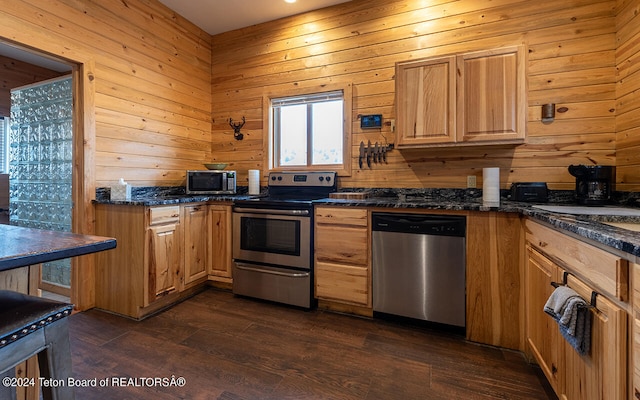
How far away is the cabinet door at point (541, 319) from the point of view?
142 cm

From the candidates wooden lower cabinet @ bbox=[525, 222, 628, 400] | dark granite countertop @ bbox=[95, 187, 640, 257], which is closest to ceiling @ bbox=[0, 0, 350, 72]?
dark granite countertop @ bbox=[95, 187, 640, 257]

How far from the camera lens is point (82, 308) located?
2508 mm

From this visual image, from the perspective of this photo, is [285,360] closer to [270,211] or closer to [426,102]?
[270,211]

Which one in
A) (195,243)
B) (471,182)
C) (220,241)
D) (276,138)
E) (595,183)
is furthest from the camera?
(276,138)

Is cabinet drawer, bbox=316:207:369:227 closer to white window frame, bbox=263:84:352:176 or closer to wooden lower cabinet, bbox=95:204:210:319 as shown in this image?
white window frame, bbox=263:84:352:176

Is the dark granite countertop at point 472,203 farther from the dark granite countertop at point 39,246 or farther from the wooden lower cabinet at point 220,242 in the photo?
the dark granite countertop at point 39,246

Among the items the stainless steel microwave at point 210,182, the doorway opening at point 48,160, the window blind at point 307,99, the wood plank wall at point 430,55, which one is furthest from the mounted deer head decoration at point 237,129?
the doorway opening at point 48,160

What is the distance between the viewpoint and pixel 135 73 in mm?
2891

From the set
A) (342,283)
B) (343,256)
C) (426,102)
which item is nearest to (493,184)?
(426,102)

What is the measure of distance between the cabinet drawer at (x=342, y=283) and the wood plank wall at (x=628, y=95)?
2.00m

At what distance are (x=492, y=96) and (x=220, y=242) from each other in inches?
108

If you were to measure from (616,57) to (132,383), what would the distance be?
13.0 ft

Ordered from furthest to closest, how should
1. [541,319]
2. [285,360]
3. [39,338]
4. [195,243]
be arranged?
1. [195,243]
2. [285,360]
3. [541,319]
4. [39,338]

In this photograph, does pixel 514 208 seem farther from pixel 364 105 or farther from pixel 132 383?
pixel 132 383
